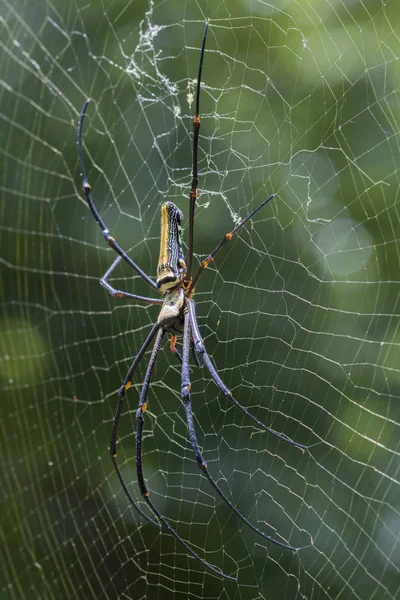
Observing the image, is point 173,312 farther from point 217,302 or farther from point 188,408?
point 217,302

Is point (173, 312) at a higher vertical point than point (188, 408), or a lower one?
higher

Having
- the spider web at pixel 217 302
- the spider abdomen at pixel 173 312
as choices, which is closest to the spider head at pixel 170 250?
the spider abdomen at pixel 173 312

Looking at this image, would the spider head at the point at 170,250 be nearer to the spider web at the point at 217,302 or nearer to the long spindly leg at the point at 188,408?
the long spindly leg at the point at 188,408

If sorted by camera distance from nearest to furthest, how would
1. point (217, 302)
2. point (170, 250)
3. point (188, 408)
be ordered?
Result: point (188, 408) → point (170, 250) → point (217, 302)

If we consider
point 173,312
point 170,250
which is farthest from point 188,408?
point 170,250

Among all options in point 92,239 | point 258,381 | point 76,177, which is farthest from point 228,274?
point 76,177

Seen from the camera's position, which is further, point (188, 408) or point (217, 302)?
point (217, 302)
